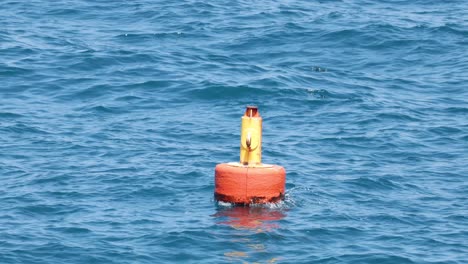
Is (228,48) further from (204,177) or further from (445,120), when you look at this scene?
(204,177)

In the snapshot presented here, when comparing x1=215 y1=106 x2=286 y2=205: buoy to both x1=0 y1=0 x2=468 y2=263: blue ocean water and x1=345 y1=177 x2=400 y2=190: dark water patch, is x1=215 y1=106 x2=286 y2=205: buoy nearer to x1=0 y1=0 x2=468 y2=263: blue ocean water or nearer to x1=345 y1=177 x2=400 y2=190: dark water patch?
x1=0 y1=0 x2=468 y2=263: blue ocean water

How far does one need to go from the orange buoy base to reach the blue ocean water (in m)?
0.21

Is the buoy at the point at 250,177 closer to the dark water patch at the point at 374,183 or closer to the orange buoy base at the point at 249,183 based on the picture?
the orange buoy base at the point at 249,183

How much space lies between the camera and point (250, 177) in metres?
19.1

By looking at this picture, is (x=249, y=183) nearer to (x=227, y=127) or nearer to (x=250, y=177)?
(x=250, y=177)

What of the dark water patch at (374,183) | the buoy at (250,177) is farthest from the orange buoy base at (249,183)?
the dark water patch at (374,183)

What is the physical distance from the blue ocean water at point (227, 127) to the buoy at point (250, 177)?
0.74 ft

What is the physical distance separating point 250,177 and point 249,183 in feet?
0.34

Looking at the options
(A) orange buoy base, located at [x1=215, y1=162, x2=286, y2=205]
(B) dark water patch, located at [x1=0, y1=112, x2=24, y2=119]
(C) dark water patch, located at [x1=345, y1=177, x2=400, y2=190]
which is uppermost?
(B) dark water patch, located at [x1=0, y1=112, x2=24, y2=119]

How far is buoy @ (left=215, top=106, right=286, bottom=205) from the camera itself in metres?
19.2

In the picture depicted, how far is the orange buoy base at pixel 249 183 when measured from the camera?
19.2m

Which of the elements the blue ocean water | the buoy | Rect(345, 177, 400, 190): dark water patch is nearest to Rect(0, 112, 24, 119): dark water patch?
the blue ocean water

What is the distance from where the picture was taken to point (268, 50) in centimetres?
3197

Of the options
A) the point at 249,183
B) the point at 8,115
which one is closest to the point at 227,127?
the point at 8,115
